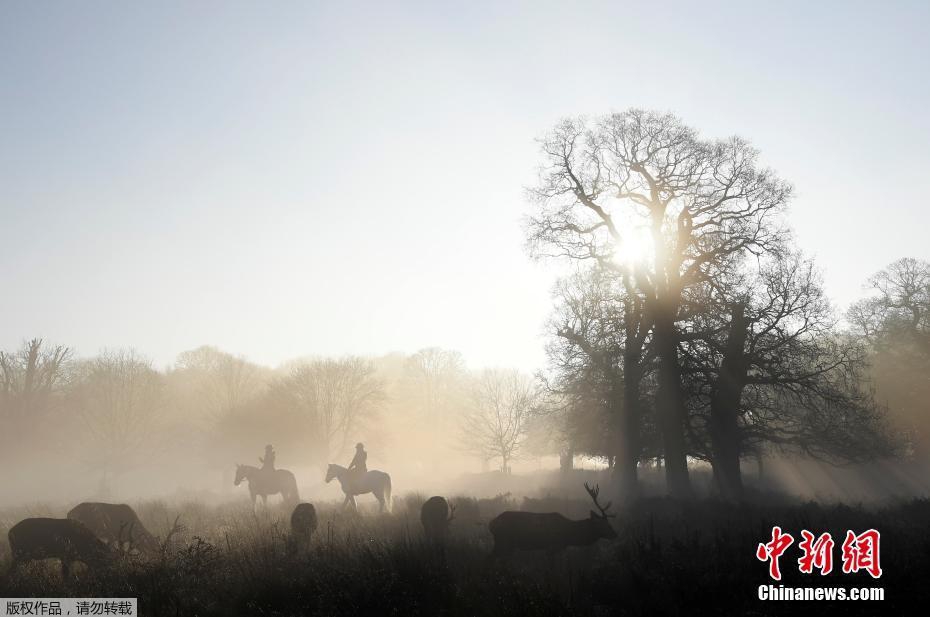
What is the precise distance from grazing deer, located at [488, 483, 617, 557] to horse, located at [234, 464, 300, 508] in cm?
1526

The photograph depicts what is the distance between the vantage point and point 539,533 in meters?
10.9

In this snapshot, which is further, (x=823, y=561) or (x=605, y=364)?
(x=605, y=364)

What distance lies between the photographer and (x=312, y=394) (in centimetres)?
4416

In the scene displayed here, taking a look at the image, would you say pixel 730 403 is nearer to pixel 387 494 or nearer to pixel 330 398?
pixel 387 494

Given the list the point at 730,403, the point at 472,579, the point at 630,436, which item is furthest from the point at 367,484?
the point at 730,403

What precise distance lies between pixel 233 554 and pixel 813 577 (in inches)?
389

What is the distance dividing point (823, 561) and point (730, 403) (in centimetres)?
1313

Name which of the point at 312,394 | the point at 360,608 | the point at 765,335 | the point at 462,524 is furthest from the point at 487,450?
the point at 360,608

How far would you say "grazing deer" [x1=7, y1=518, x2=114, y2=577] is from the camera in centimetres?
1129

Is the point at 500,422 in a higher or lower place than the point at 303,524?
lower

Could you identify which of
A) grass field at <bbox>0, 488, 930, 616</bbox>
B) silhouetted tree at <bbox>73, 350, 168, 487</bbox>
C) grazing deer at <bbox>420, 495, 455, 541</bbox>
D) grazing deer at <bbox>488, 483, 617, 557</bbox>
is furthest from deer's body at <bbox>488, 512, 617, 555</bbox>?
silhouetted tree at <bbox>73, 350, 168, 487</bbox>

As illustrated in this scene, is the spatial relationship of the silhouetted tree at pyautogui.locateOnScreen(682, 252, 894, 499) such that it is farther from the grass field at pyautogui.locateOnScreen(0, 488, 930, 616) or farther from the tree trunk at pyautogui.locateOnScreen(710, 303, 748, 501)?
the grass field at pyautogui.locateOnScreen(0, 488, 930, 616)

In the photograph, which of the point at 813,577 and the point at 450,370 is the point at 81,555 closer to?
the point at 813,577

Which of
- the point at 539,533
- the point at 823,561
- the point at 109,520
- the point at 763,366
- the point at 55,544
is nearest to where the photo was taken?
the point at 823,561
